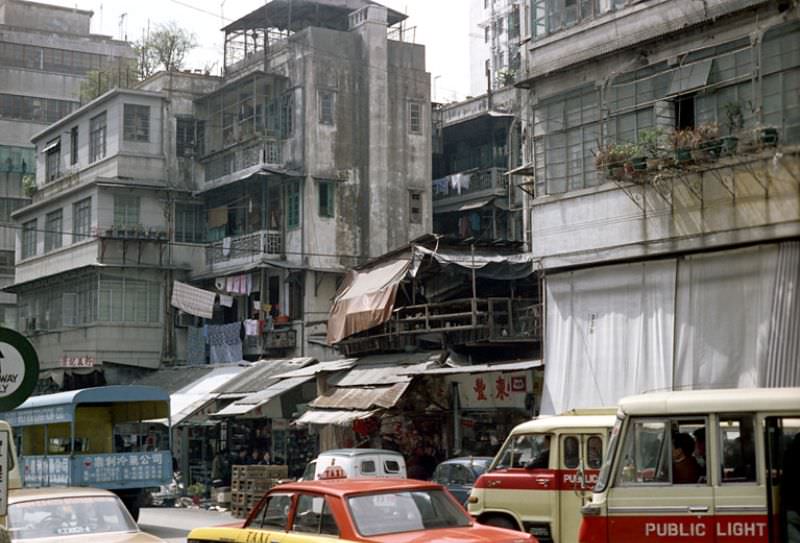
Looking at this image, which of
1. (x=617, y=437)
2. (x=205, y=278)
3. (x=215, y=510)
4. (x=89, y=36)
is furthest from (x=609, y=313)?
(x=89, y=36)

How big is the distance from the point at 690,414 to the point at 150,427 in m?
18.8

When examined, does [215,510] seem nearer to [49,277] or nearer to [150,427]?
[150,427]

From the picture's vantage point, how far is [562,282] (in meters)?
23.5

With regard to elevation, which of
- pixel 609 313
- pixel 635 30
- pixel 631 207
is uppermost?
pixel 635 30

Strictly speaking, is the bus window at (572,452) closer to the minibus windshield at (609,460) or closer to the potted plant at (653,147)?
the minibus windshield at (609,460)

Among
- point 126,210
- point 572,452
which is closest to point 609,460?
point 572,452

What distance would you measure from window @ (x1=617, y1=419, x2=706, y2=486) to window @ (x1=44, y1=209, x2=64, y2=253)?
38.3 m

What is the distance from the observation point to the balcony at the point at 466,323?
26.8 m

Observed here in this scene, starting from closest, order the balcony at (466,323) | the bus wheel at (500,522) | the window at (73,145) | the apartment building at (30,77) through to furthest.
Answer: the bus wheel at (500,522), the balcony at (466,323), the window at (73,145), the apartment building at (30,77)

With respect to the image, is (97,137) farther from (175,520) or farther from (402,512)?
(402,512)

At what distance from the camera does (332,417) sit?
2881 centimetres

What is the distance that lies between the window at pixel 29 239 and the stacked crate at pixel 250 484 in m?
25.5

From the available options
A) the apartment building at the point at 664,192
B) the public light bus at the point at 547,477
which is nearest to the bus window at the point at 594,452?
the public light bus at the point at 547,477

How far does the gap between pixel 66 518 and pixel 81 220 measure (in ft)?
112
